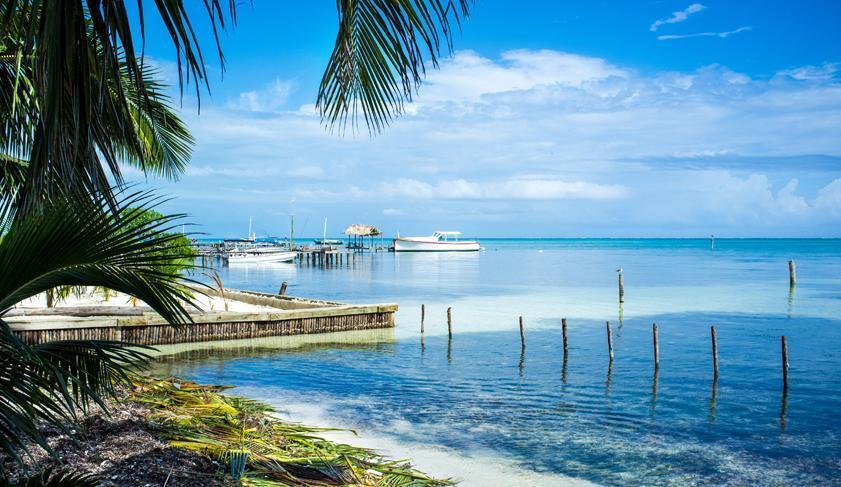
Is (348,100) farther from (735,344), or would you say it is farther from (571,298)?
(571,298)

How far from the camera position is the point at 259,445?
25.6 feet

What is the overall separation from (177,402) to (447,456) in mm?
4669

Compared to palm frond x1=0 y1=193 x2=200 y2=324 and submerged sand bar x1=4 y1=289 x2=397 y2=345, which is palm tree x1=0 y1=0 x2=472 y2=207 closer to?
palm frond x1=0 y1=193 x2=200 y2=324

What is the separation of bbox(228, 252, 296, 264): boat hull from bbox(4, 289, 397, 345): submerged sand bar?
1910 inches

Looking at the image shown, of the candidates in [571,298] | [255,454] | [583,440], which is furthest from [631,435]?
[571,298]

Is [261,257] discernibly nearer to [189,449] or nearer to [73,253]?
[189,449]

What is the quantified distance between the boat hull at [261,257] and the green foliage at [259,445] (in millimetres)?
67015

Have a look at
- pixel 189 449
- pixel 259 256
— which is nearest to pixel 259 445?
pixel 189 449

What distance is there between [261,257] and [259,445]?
2839 inches

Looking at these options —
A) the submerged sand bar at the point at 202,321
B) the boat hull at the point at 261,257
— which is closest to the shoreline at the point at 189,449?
the submerged sand bar at the point at 202,321

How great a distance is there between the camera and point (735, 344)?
24.9m

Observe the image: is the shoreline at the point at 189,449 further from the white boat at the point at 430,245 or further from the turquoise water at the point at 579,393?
the white boat at the point at 430,245

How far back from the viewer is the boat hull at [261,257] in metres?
75.7

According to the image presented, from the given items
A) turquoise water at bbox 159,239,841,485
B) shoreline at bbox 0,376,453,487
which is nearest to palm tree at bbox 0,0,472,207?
shoreline at bbox 0,376,453,487
